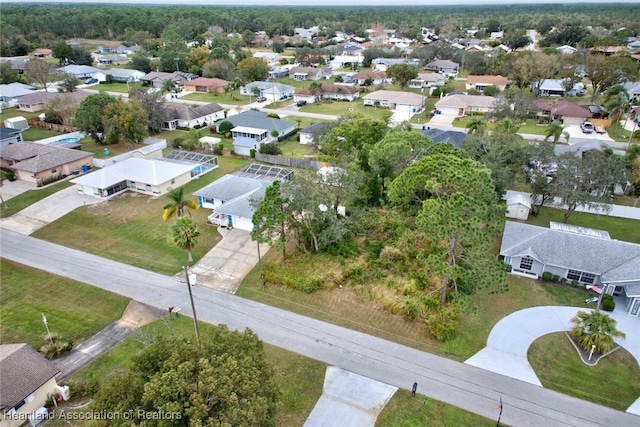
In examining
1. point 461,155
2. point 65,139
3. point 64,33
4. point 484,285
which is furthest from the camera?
point 64,33

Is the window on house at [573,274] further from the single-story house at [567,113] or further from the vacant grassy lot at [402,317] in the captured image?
the single-story house at [567,113]

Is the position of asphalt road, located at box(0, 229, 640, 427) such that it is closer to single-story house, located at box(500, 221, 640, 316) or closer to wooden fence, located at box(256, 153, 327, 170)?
single-story house, located at box(500, 221, 640, 316)

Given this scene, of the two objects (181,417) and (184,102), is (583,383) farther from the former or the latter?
(184,102)

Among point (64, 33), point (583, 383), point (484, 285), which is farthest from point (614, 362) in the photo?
point (64, 33)

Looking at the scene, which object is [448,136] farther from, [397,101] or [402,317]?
[402,317]

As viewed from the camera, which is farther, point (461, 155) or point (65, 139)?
point (65, 139)

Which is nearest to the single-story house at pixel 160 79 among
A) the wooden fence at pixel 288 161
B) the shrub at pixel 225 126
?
the shrub at pixel 225 126
